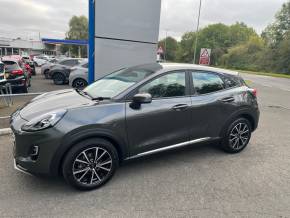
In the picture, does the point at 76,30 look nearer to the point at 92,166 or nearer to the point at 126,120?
the point at 126,120

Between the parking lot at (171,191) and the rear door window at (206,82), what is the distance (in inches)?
48.0

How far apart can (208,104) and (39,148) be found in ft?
8.53

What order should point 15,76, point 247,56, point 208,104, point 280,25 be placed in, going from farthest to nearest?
point 247,56
point 280,25
point 15,76
point 208,104

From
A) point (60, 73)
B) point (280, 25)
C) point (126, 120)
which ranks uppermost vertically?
point (280, 25)

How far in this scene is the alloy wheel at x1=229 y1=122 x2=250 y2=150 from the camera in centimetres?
433

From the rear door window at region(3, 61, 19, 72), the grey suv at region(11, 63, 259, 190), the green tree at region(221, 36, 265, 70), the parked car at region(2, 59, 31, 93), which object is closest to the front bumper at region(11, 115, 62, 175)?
the grey suv at region(11, 63, 259, 190)

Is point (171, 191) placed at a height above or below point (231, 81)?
below

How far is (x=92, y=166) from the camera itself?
306cm

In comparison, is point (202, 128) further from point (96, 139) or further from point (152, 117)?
point (96, 139)

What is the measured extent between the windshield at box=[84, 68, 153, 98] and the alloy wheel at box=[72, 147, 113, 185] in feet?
2.70

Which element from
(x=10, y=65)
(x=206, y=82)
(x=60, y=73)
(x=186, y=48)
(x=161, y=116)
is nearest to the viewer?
(x=161, y=116)

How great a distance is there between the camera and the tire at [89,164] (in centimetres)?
290

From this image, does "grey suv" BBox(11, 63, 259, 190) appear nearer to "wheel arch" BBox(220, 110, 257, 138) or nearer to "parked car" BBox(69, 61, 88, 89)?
"wheel arch" BBox(220, 110, 257, 138)

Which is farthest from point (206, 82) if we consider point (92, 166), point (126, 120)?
point (92, 166)
